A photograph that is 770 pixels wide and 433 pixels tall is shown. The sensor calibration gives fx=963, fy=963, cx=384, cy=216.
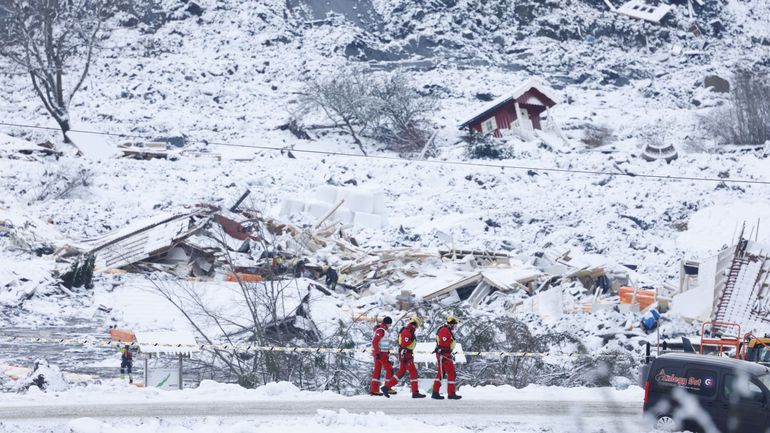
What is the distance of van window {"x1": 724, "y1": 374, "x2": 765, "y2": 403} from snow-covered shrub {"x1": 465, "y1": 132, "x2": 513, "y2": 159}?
22610 mm

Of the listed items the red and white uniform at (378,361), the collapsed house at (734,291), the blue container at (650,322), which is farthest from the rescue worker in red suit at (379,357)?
the collapsed house at (734,291)

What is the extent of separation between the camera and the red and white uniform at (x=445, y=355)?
36.4ft

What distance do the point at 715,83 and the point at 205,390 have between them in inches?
1366

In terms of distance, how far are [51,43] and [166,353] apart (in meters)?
23.2

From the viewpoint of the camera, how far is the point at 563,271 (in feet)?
69.0

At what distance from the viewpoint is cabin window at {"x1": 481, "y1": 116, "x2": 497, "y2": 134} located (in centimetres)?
3462

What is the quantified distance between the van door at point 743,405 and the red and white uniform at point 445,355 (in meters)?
3.02

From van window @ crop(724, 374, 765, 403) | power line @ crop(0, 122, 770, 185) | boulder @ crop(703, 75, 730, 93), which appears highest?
boulder @ crop(703, 75, 730, 93)

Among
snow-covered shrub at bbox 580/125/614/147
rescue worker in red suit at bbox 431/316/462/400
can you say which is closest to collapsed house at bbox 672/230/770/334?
rescue worker in red suit at bbox 431/316/462/400

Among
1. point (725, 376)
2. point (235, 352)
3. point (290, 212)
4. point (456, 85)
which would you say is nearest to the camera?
point (725, 376)

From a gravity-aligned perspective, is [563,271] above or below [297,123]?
below

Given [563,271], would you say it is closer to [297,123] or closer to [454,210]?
[454,210]

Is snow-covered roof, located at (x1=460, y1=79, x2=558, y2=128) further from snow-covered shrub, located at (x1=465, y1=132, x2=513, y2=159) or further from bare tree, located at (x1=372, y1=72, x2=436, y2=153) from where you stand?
snow-covered shrub, located at (x1=465, y1=132, x2=513, y2=159)

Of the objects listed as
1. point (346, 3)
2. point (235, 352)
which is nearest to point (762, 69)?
point (346, 3)
